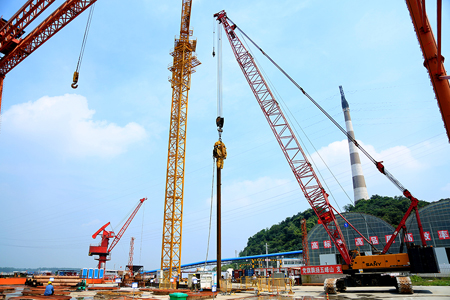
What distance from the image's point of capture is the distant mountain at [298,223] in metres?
94.3

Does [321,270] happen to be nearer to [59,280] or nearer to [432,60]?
[59,280]

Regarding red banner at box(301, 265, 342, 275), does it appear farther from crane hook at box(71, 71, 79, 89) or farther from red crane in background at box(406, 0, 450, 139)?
crane hook at box(71, 71, 79, 89)

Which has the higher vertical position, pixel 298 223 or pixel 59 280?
pixel 298 223

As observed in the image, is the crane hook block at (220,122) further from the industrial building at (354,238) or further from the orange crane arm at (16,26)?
the industrial building at (354,238)

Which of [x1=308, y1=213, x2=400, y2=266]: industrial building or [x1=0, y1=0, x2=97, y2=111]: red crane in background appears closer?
[x1=0, y1=0, x2=97, y2=111]: red crane in background

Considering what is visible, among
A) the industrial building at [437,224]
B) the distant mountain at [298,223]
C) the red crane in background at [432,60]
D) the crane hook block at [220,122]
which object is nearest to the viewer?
the red crane in background at [432,60]

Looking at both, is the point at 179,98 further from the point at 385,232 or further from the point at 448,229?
the point at 448,229

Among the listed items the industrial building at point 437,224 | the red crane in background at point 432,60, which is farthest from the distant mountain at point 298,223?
the red crane in background at point 432,60

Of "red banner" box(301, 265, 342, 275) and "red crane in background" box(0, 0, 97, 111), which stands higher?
"red crane in background" box(0, 0, 97, 111)

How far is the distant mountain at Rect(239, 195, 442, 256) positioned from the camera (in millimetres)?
94344

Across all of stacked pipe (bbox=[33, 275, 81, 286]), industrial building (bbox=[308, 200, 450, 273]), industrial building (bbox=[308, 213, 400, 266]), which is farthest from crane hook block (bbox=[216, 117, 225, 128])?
industrial building (bbox=[308, 213, 400, 266])

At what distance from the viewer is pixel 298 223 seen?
131500 millimetres

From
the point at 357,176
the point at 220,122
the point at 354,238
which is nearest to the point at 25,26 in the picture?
the point at 220,122

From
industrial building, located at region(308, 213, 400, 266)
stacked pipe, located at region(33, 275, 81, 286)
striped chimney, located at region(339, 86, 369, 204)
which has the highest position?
striped chimney, located at region(339, 86, 369, 204)
